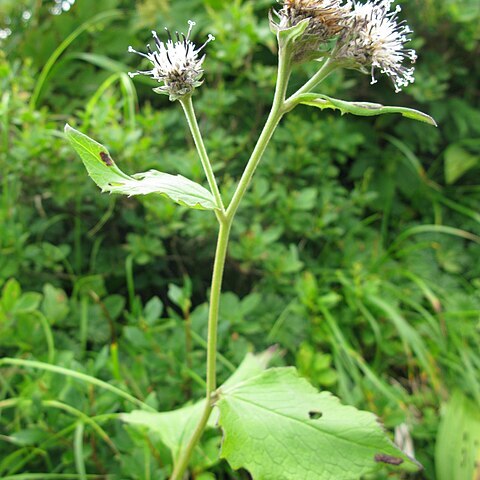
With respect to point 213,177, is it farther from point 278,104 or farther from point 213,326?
point 213,326

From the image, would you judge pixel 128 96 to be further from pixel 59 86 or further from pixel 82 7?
pixel 82 7

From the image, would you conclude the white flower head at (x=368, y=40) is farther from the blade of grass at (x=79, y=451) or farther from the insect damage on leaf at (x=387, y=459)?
the blade of grass at (x=79, y=451)

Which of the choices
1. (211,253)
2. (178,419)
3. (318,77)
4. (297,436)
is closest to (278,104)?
(318,77)

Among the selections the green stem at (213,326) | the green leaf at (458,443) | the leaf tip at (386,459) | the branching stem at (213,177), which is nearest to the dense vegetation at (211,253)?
the green leaf at (458,443)

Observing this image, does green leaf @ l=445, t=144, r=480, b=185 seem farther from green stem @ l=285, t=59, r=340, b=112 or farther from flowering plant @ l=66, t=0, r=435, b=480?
green stem @ l=285, t=59, r=340, b=112

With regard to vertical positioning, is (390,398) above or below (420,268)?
below

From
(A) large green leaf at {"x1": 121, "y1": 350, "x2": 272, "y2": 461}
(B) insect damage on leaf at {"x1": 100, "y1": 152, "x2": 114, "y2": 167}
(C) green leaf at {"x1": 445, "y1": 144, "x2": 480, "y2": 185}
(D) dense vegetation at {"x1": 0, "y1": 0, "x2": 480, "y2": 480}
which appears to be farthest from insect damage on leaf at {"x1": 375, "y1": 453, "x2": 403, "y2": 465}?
(C) green leaf at {"x1": 445, "y1": 144, "x2": 480, "y2": 185}

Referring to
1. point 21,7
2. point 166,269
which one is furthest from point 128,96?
point 21,7
